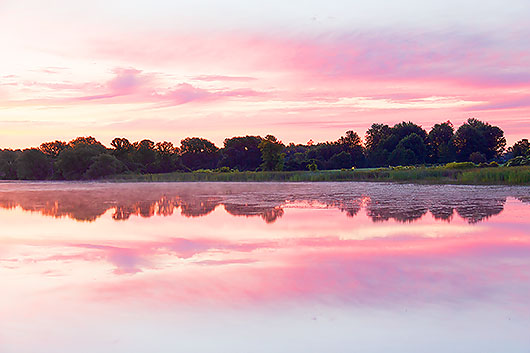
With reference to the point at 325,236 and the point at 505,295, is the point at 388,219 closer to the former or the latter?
the point at 325,236

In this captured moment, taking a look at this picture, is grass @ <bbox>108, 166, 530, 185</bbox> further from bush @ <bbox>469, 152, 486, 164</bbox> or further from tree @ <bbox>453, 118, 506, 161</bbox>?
tree @ <bbox>453, 118, 506, 161</bbox>

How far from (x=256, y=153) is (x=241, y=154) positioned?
7.34 feet

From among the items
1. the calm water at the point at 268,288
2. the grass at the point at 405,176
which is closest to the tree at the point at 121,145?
the grass at the point at 405,176

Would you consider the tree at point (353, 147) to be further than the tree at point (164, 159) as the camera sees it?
Yes

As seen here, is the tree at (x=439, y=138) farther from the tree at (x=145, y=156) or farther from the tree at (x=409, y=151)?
the tree at (x=145, y=156)

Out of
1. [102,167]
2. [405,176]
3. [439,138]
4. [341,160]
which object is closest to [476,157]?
[439,138]

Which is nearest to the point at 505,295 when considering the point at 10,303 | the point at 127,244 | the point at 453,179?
the point at 10,303

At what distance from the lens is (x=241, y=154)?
2704 inches

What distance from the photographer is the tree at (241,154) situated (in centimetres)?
6819

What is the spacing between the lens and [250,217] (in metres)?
12.1

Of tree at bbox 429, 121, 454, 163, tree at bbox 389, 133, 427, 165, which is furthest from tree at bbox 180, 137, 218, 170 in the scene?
tree at bbox 429, 121, 454, 163

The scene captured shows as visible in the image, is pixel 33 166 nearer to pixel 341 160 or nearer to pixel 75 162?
pixel 75 162

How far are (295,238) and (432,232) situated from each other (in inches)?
102

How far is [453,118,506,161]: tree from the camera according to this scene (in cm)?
6600
